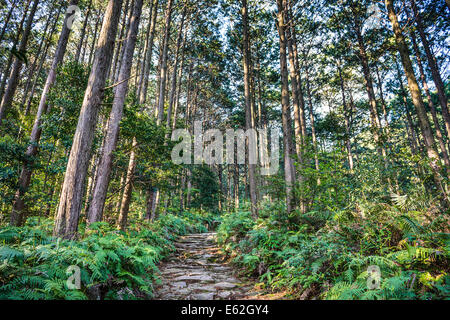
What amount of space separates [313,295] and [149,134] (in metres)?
6.83

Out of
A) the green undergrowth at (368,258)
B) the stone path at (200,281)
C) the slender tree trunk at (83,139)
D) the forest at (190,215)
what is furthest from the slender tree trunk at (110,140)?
the green undergrowth at (368,258)

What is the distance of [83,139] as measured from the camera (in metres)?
4.36

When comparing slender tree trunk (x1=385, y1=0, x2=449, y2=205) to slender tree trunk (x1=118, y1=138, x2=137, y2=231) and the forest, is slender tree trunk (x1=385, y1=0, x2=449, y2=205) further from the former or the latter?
slender tree trunk (x1=118, y1=138, x2=137, y2=231)

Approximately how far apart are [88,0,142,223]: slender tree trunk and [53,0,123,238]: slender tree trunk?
4.74 feet

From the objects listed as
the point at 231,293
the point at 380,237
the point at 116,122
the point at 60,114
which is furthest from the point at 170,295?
the point at 60,114

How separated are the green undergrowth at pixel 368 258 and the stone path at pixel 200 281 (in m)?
0.57

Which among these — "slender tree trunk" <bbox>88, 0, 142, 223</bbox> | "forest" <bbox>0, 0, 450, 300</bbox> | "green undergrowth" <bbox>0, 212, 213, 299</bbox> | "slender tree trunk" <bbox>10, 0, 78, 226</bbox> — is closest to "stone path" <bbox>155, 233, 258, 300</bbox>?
"forest" <bbox>0, 0, 450, 300</bbox>

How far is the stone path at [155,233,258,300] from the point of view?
391cm

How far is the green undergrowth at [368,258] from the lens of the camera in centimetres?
238

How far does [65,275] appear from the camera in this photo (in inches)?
102

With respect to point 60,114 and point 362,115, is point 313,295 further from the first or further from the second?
point 362,115

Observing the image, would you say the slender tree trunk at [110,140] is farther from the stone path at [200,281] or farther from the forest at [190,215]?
the stone path at [200,281]

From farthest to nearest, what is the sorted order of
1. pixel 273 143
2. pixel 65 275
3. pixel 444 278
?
1. pixel 273 143
2. pixel 65 275
3. pixel 444 278

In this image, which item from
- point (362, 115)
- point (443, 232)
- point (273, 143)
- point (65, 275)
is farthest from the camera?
point (273, 143)
